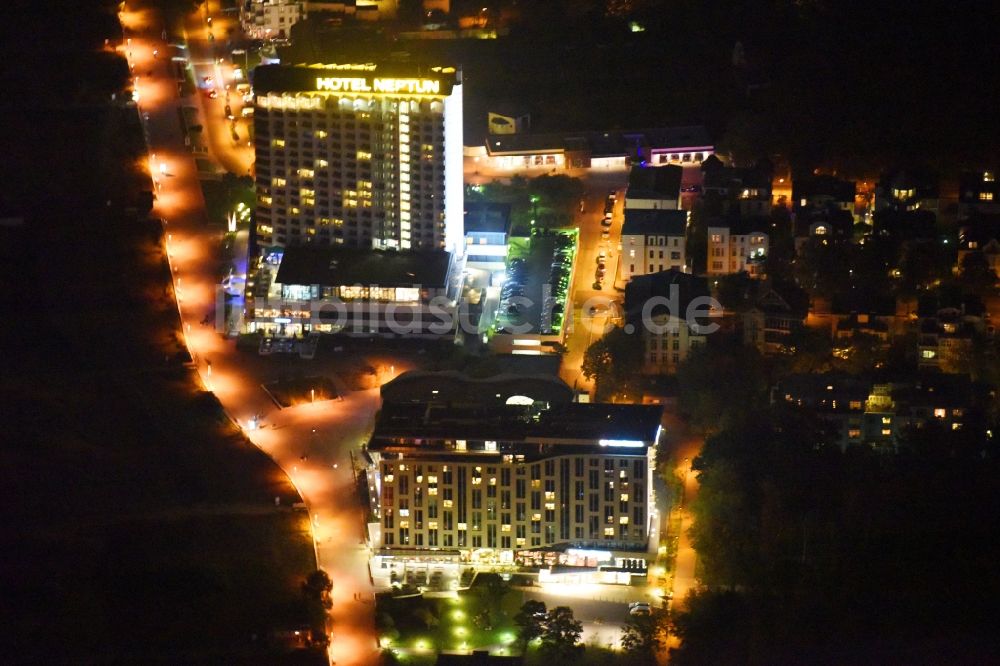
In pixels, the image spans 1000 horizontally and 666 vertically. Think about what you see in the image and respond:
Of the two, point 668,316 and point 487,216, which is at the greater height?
point 487,216

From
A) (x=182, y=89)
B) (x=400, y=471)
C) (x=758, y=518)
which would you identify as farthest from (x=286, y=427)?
(x=182, y=89)

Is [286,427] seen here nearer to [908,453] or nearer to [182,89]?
[908,453]

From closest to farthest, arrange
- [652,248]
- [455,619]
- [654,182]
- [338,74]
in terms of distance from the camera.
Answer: [455,619]
[338,74]
[652,248]
[654,182]

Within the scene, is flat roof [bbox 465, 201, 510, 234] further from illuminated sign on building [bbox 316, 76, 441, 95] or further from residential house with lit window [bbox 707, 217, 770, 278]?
residential house with lit window [bbox 707, 217, 770, 278]

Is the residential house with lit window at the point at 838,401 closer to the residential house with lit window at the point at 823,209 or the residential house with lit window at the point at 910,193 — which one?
the residential house with lit window at the point at 823,209

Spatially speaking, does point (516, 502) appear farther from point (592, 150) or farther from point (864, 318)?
point (592, 150)

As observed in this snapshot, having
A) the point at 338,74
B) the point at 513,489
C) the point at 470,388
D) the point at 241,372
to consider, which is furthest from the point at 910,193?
the point at 513,489

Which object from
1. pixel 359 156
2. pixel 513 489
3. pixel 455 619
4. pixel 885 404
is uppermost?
pixel 359 156

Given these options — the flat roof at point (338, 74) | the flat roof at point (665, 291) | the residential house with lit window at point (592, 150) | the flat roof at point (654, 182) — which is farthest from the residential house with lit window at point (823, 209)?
the flat roof at point (338, 74)
